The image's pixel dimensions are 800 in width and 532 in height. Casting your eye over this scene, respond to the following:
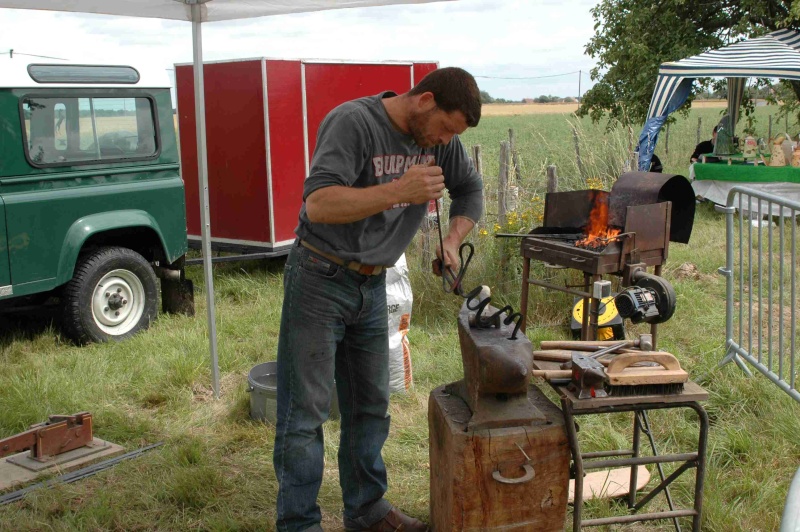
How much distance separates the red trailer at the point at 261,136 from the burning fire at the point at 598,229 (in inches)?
149

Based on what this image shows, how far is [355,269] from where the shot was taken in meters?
2.88

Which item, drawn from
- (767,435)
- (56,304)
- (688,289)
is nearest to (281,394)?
(767,435)

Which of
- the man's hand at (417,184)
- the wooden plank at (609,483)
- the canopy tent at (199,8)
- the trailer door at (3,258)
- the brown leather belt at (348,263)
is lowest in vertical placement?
the wooden plank at (609,483)

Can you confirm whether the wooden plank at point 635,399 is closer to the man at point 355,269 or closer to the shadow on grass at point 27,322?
the man at point 355,269

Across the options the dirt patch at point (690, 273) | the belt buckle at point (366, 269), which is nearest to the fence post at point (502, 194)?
the dirt patch at point (690, 273)

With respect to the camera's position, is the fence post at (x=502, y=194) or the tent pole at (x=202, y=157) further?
the fence post at (x=502, y=194)

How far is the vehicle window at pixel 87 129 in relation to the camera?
555 cm

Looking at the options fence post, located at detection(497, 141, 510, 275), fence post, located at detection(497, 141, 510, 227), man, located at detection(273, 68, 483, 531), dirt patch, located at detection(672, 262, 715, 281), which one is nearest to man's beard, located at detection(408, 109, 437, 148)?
man, located at detection(273, 68, 483, 531)

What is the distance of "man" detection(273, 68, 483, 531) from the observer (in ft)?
8.71

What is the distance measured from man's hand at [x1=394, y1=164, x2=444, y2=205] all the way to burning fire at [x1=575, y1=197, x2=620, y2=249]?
2.07 m

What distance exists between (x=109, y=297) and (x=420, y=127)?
4.01m

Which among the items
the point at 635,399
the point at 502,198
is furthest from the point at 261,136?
the point at 635,399

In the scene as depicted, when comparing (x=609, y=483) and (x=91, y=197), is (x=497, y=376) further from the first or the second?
(x=91, y=197)

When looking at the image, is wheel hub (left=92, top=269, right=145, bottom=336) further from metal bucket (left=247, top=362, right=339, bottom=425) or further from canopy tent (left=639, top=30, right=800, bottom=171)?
canopy tent (left=639, top=30, right=800, bottom=171)
